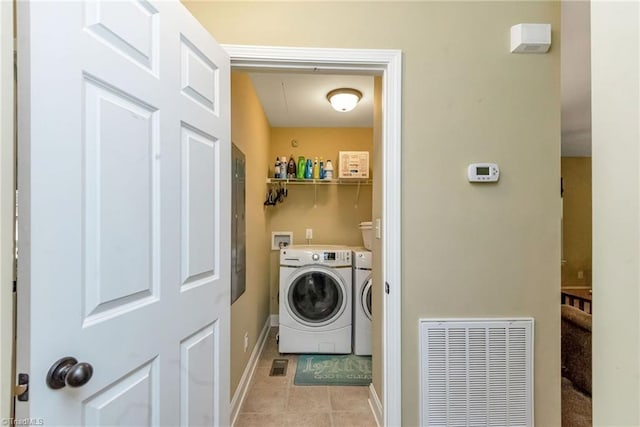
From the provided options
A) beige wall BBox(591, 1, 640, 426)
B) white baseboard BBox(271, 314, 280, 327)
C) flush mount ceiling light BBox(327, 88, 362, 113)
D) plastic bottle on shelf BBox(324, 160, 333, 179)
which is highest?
flush mount ceiling light BBox(327, 88, 362, 113)

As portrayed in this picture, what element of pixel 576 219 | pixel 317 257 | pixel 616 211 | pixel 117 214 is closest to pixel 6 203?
pixel 117 214

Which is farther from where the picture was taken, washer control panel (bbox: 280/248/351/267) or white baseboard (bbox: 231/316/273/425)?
washer control panel (bbox: 280/248/351/267)

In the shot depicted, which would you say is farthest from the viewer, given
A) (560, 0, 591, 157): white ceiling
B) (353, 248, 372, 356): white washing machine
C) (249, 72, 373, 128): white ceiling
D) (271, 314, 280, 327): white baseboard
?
(271, 314, 280, 327): white baseboard

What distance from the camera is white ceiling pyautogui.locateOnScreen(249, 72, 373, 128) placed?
237 centimetres

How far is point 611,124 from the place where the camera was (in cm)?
61

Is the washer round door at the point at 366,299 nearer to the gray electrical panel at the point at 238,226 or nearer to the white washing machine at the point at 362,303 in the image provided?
the white washing machine at the point at 362,303

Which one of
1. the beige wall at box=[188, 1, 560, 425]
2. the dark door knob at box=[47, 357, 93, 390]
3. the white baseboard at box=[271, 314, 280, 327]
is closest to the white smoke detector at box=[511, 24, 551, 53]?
the beige wall at box=[188, 1, 560, 425]

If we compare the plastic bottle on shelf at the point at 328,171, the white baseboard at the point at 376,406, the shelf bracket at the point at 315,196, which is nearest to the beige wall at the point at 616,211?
the white baseboard at the point at 376,406

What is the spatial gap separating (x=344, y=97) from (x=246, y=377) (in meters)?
2.38

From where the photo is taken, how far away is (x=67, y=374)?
66 cm

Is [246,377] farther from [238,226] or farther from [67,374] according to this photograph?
[67,374]

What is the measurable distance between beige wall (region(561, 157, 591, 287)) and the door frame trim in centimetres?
539

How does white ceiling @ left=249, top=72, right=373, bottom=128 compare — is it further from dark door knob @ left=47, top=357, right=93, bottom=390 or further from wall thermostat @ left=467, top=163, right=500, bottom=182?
dark door knob @ left=47, top=357, right=93, bottom=390

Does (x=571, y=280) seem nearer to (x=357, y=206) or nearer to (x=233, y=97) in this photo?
(x=357, y=206)
